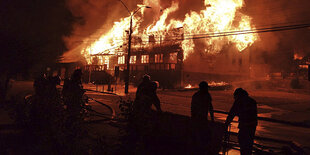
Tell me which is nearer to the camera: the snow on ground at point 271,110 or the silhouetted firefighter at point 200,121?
the silhouetted firefighter at point 200,121

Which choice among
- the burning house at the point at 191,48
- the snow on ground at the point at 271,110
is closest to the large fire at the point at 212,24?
the burning house at the point at 191,48

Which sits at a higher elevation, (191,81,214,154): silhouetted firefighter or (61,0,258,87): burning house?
(61,0,258,87): burning house

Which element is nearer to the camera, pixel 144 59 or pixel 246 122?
pixel 246 122

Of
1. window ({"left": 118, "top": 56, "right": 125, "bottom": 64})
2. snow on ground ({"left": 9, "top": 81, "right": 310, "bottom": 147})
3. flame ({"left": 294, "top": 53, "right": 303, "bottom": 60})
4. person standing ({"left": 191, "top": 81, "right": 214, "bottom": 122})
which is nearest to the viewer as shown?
person standing ({"left": 191, "top": 81, "right": 214, "bottom": 122})

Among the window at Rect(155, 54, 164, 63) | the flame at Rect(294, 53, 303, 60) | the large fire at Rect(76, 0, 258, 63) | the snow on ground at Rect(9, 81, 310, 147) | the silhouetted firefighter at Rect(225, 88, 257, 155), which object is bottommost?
the snow on ground at Rect(9, 81, 310, 147)

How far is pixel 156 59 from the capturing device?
115ft

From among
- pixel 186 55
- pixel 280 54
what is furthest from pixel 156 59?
pixel 280 54

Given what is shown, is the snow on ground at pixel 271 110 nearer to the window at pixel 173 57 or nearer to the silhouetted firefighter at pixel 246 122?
the silhouetted firefighter at pixel 246 122

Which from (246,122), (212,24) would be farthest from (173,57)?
(246,122)

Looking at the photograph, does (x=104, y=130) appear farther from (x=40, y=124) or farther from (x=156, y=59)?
(x=156, y=59)

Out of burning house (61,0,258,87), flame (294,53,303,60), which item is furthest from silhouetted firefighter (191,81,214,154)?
flame (294,53,303,60)

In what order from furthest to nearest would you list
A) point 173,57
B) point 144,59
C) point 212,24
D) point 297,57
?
point 297,57 < point 144,59 < point 212,24 < point 173,57

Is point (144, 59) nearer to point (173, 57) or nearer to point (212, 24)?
point (173, 57)

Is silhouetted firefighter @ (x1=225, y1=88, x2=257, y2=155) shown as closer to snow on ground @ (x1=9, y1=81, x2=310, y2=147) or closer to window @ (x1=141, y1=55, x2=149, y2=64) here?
snow on ground @ (x1=9, y1=81, x2=310, y2=147)
